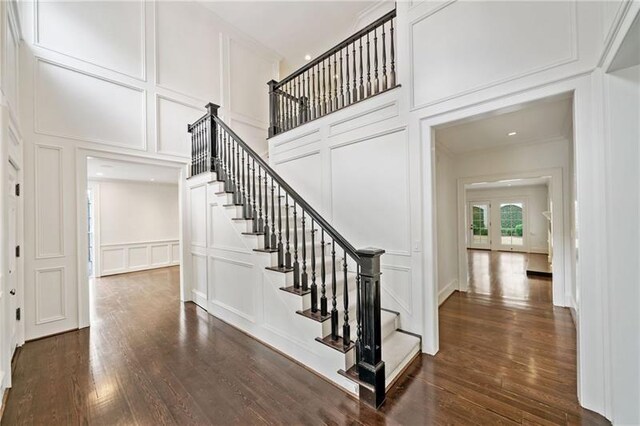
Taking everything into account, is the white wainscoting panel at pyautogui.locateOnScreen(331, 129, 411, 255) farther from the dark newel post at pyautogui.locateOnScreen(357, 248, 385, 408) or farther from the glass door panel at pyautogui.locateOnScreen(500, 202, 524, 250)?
the glass door panel at pyautogui.locateOnScreen(500, 202, 524, 250)

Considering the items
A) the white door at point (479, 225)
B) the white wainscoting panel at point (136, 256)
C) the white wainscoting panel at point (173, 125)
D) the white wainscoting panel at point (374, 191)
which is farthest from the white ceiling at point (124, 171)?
the white door at point (479, 225)

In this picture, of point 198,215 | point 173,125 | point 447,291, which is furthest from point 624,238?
point 173,125

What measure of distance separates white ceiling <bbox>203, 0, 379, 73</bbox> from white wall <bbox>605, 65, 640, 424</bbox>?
4.76 meters

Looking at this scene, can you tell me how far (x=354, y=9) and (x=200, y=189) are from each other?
4.63 m

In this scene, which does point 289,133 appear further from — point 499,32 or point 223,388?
point 223,388

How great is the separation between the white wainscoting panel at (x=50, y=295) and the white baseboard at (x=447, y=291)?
211 inches

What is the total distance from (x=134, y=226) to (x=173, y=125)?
401 centimetres

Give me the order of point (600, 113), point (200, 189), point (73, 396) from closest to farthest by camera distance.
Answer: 1. point (600, 113)
2. point (73, 396)
3. point (200, 189)

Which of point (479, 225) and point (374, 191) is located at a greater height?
point (374, 191)

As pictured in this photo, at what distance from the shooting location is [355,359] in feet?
7.04

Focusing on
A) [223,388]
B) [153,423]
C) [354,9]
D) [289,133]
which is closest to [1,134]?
[153,423]

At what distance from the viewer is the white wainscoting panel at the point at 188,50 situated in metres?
4.56

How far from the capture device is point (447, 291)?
14.9 feet

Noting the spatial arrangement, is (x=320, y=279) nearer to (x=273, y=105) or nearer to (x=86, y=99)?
(x=273, y=105)
